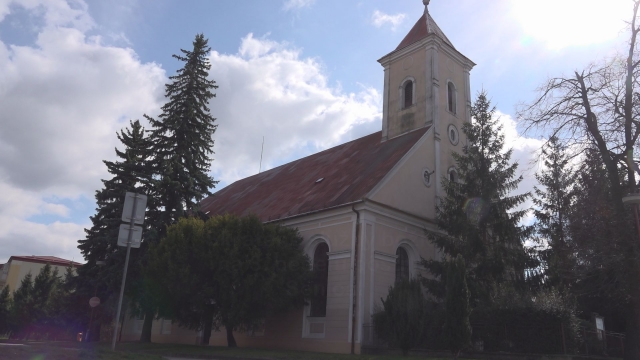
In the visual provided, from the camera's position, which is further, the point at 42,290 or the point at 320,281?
the point at 42,290

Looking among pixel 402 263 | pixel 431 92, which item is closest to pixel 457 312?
pixel 402 263

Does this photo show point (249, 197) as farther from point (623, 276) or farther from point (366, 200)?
point (623, 276)

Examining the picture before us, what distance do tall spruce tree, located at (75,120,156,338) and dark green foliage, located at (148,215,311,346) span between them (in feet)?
12.5

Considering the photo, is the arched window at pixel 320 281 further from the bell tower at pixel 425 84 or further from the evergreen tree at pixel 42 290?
the evergreen tree at pixel 42 290

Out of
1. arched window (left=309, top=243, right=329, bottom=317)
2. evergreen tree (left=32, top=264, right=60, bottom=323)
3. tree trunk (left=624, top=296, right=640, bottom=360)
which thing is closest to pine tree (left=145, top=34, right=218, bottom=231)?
arched window (left=309, top=243, right=329, bottom=317)

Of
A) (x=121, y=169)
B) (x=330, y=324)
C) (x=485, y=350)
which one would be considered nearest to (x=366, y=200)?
(x=330, y=324)

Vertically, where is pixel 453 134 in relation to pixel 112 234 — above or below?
above

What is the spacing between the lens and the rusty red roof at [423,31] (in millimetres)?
28938

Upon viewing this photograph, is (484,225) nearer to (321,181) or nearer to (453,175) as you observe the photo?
(453,175)

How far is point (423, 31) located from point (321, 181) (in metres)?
10.7

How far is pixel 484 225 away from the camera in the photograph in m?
20.9

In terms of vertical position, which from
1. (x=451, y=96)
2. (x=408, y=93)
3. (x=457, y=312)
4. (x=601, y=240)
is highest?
(x=408, y=93)

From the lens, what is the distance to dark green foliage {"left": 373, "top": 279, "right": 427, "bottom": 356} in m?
17.3

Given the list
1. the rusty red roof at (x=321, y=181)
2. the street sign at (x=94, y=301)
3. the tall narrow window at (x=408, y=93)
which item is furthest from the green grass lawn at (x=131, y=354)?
the tall narrow window at (x=408, y=93)
